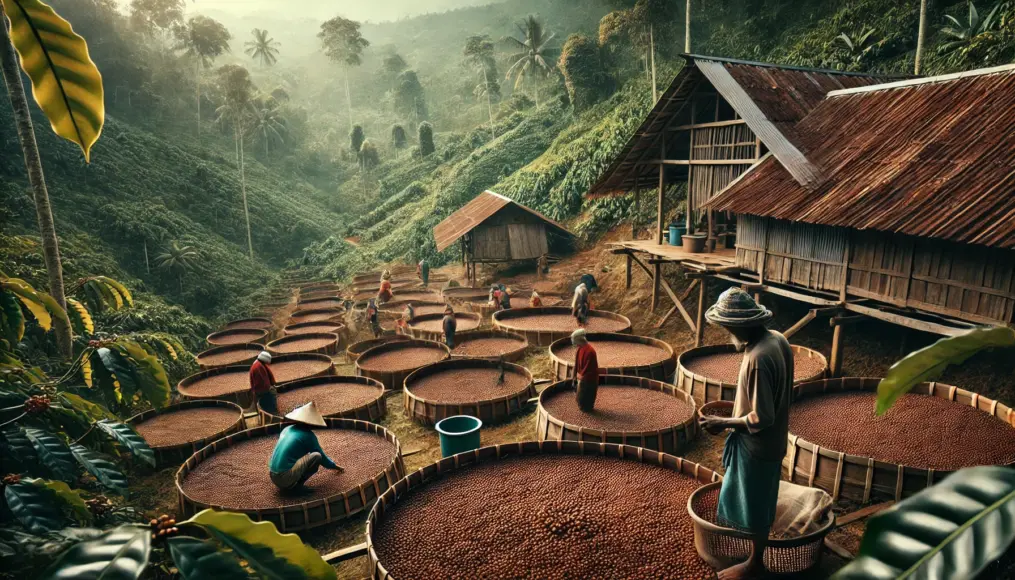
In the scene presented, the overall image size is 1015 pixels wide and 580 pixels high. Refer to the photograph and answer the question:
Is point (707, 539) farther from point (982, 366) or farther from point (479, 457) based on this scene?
point (982, 366)

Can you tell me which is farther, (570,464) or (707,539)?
(570,464)

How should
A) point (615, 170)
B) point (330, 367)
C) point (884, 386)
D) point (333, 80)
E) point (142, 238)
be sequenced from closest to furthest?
1. point (884, 386)
2. point (330, 367)
3. point (615, 170)
4. point (142, 238)
5. point (333, 80)

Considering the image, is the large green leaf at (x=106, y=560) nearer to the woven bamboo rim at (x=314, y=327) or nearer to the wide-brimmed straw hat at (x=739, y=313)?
the wide-brimmed straw hat at (x=739, y=313)

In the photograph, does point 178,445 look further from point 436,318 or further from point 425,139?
point 425,139

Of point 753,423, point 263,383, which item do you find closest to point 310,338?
point 263,383

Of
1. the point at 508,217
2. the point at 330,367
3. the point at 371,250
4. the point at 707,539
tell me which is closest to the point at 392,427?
the point at 330,367

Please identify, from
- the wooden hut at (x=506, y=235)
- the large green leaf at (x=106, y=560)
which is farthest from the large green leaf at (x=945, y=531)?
the wooden hut at (x=506, y=235)

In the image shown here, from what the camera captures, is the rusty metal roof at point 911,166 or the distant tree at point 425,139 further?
the distant tree at point 425,139
